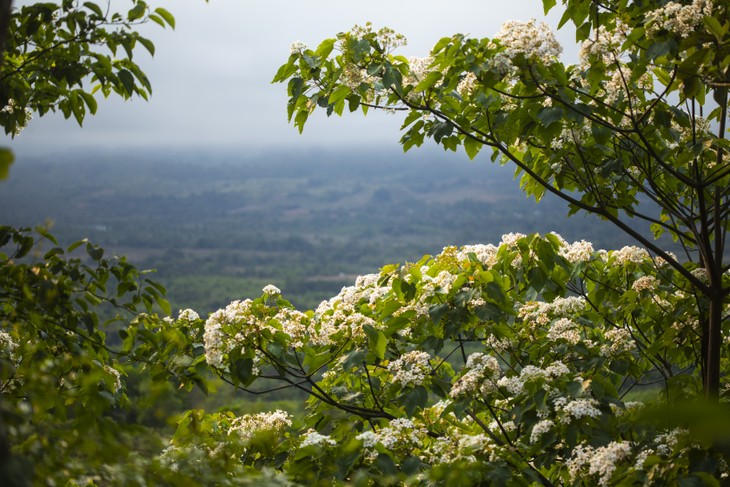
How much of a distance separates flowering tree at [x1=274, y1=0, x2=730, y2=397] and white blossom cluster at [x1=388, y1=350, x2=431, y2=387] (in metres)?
1.46

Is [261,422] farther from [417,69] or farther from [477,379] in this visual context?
[417,69]

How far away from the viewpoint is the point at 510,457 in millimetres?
3268

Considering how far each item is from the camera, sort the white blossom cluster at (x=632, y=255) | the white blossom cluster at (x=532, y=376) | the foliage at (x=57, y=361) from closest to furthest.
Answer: the foliage at (x=57, y=361), the white blossom cluster at (x=532, y=376), the white blossom cluster at (x=632, y=255)

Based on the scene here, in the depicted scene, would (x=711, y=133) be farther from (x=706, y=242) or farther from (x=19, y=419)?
(x=19, y=419)

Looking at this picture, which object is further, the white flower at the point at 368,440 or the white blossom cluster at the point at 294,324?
the white blossom cluster at the point at 294,324

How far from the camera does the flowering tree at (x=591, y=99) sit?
145 inches

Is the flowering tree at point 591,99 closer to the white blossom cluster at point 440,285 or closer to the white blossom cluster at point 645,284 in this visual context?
the white blossom cluster at point 645,284

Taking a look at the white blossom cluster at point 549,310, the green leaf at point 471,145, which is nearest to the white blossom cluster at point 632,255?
the white blossom cluster at point 549,310

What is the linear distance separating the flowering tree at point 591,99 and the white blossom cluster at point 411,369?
146 centimetres

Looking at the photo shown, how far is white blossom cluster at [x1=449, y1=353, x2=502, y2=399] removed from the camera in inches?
156

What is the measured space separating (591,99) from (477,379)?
2.12 m

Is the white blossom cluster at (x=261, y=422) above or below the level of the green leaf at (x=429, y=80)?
below

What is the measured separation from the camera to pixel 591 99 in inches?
171

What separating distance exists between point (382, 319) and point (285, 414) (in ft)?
4.35
